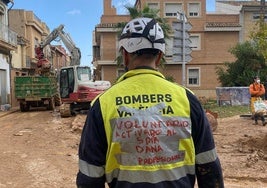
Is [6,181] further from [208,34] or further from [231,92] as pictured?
[208,34]

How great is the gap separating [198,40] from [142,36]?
34062 mm

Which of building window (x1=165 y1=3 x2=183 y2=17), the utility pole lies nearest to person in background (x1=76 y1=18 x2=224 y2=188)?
the utility pole

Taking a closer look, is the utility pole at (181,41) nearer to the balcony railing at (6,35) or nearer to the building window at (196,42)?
the balcony railing at (6,35)

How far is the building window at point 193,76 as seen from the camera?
118 ft

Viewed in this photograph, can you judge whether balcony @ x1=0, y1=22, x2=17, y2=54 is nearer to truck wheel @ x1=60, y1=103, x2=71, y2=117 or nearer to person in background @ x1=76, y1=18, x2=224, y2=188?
truck wheel @ x1=60, y1=103, x2=71, y2=117

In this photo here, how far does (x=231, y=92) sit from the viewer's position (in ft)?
83.2

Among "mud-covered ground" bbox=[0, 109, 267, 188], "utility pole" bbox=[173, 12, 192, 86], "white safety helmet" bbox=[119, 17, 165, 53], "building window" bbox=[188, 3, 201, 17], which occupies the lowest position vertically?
"mud-covered ground" bbox=[0, 109, 267, 188]

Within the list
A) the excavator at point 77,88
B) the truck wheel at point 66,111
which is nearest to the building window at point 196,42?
the excavator at point 77,88

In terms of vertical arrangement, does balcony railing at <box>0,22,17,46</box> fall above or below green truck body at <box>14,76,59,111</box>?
above

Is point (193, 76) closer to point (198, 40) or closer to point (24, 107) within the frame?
point (198, 40)

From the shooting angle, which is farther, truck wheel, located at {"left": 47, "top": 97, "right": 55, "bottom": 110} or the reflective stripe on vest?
truck wheel, located at {"left": 47, "top": 97, "right": 55, "bottom": 110}

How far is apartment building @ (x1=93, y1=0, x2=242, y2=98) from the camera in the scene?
116ft

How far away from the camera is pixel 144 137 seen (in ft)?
6.68

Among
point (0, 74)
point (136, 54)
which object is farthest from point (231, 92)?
point (136, 54)
